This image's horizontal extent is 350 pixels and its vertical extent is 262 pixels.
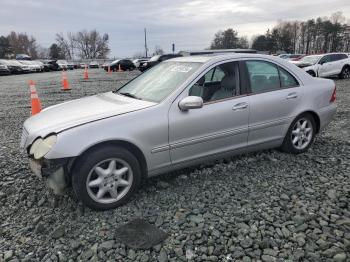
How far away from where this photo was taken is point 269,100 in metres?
4.52

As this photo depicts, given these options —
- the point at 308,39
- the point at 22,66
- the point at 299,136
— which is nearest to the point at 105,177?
the point at 299,136

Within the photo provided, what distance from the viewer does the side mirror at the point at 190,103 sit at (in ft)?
12.3

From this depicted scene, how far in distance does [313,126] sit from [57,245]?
3.93 metres

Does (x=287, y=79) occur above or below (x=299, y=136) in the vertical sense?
above

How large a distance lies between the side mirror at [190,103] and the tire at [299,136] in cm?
177

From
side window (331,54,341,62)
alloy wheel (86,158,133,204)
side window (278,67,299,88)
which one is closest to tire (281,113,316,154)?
side window (278,67,299,88)

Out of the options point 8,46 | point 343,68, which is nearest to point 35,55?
point 8,46

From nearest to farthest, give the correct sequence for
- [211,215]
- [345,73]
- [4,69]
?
[211,215] < [345,73] < [4,69]

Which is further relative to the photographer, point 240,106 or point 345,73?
point 345,73

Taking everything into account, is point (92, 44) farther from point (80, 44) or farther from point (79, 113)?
point (79, 113)

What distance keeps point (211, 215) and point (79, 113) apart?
182 cm

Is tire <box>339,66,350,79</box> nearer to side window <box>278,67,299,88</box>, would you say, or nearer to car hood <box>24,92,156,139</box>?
side window <box>278,67,299,88</box>

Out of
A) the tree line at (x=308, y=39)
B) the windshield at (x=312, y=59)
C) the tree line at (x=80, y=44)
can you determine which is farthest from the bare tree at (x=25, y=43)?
the windshield at (x=312, y=59)

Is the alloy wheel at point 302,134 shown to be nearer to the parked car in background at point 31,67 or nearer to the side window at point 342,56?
the side window at point 342,56
